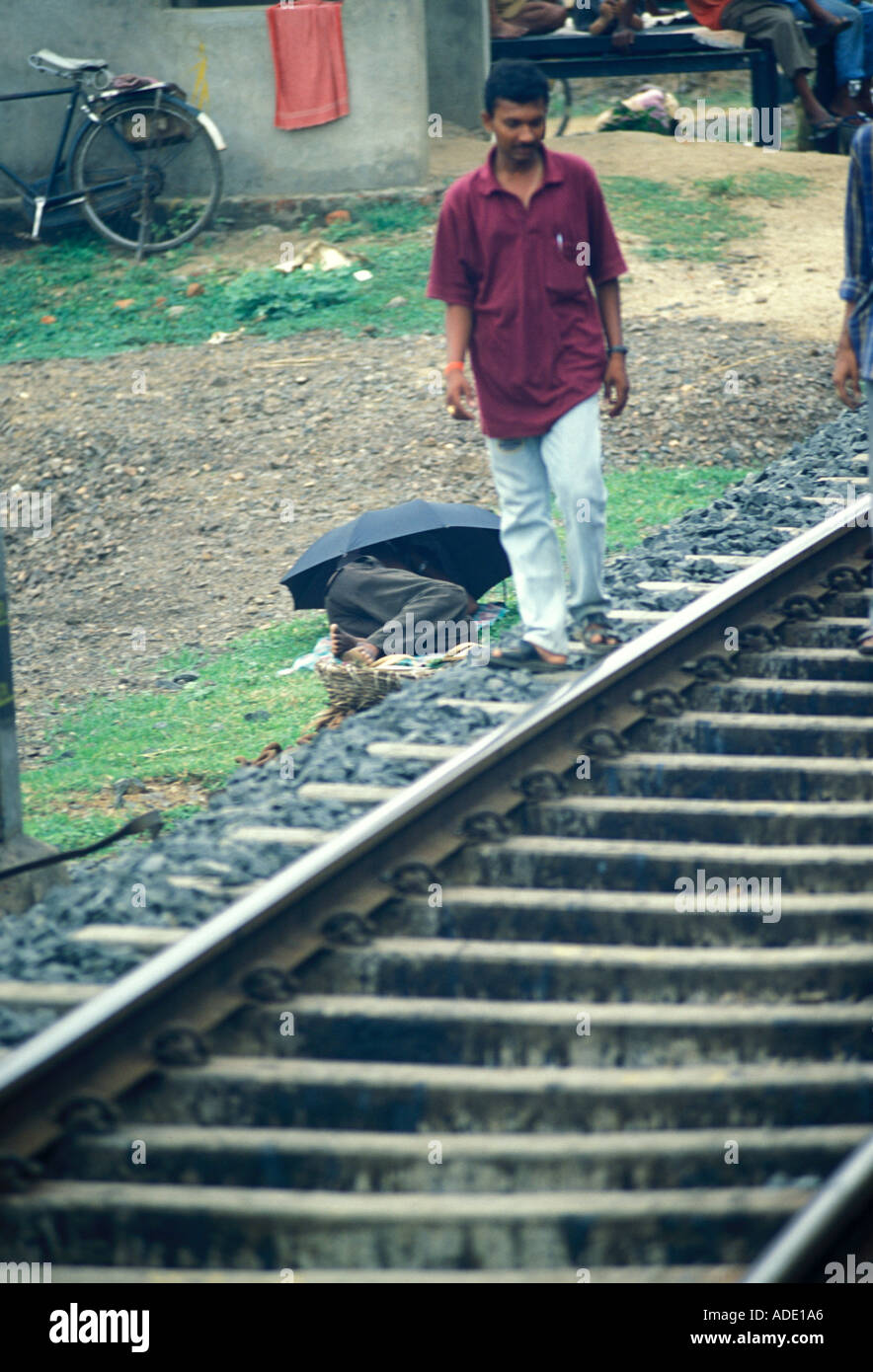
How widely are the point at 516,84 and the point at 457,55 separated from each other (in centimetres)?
1129

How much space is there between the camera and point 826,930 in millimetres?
3676

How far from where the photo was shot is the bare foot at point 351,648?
682 cm

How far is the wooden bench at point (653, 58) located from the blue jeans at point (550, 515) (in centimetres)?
1069

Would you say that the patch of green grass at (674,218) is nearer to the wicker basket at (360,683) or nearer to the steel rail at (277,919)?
the wicker basket at (360,683)

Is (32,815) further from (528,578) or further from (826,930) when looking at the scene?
(826,930)

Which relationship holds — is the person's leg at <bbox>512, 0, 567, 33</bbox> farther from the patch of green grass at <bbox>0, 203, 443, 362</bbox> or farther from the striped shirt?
the striped shirt

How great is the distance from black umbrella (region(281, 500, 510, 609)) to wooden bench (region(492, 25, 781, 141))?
342 inches

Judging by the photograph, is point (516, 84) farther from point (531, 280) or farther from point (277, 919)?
point (277, 919)

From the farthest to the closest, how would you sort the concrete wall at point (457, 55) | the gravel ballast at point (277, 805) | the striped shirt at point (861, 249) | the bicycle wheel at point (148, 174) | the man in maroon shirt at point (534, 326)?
the concrete wall at point (457, 55), the bicycle wheel at point (148, 174), the man in maroon shirt at point (534, 326), the striped shirt at point (861, 249), the gravel ballast at point (277, 805)

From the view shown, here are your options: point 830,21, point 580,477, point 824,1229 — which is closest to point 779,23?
point 830,21

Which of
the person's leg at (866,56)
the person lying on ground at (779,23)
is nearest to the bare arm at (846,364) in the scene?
the person lying on ground at (779,23)

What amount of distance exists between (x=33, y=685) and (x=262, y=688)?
1.52 meters

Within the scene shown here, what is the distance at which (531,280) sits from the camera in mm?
4953
